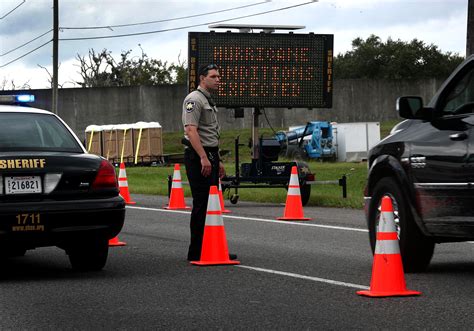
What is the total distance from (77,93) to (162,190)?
38.8 metres

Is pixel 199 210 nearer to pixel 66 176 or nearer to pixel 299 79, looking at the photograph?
pixel 66 176

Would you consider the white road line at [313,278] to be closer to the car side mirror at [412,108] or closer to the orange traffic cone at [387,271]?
the orange traffic cone at [387,271]

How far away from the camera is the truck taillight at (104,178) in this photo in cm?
984

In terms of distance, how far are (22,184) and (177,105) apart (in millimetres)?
58229

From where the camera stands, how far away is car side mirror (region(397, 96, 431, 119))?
950 cm

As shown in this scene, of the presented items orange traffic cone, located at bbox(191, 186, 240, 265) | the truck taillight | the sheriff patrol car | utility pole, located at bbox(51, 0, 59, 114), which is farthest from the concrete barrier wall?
the truck taillight

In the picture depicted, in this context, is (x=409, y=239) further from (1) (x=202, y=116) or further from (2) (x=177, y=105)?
(2) (x=177, y=105)

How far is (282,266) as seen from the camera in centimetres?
1066

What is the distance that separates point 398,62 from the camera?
99.6 m

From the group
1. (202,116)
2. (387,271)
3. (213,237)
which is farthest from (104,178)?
(387,271)

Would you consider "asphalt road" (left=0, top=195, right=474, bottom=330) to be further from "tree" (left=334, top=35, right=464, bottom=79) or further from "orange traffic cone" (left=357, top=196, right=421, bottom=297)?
"tree" (left=334, top=35, right=464, bottom=79)

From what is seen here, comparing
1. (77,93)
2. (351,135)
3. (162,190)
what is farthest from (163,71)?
(162,190)

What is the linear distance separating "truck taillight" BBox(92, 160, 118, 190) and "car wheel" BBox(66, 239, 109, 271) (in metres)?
0.51

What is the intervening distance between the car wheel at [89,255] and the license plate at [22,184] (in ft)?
2.70
